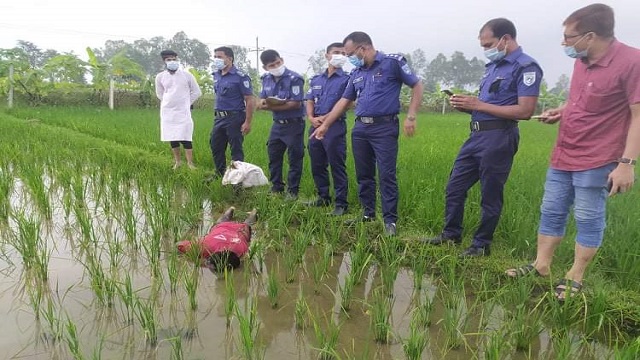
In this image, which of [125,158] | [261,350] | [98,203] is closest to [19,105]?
[125,158]

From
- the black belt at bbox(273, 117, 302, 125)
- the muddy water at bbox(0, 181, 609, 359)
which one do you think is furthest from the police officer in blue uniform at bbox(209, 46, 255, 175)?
the muddy water at bbox(0, 181, 609, 359)

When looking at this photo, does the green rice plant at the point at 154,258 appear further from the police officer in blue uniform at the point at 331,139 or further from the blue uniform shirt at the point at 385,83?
the blue uniform shirt at the point at 385,83

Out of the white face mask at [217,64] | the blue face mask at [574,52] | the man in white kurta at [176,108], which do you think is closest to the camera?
the blue face mask at [574,52]

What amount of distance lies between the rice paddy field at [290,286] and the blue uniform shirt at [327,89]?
822mm

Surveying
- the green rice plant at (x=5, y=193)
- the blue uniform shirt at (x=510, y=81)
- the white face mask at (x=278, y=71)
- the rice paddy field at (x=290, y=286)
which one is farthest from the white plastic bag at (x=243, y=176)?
the blue uniform shirt at (x=510, y=81)

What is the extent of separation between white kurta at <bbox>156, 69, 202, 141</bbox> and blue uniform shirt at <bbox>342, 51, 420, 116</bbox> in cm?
255

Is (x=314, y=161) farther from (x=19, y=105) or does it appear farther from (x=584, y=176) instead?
(x=19, y=105)

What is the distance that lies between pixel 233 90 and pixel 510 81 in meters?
2.88

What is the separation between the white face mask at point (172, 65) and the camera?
4.80m

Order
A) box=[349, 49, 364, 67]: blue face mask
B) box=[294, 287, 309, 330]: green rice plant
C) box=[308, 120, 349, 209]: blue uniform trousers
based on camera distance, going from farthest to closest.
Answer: box=[308, 120, 349, 209]: blue uniform trousers → box=[349, 49, 364, 67]: blue face mask → box=[294, 287, 309, 330]: green rice plant

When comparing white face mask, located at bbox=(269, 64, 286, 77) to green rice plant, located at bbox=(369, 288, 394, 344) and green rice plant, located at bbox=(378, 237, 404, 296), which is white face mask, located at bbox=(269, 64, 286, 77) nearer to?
green rice plant, located at bbox=(378, 237, 404, 296)

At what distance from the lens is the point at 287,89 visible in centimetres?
406

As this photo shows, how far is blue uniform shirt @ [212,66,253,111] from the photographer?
4.52 meters

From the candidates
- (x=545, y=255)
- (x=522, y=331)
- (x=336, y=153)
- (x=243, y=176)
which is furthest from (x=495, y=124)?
(x=243, y=176)
